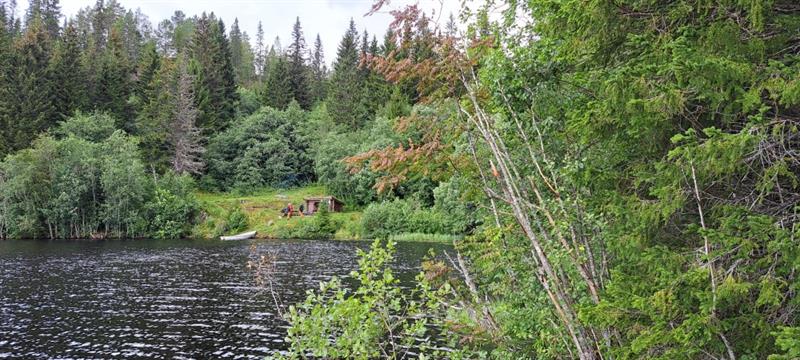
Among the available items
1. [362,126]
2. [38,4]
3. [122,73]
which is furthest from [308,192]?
[38,4]

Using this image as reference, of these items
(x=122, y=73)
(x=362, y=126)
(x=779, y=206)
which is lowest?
(x=779, y=206)

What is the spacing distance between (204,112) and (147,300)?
5474cm

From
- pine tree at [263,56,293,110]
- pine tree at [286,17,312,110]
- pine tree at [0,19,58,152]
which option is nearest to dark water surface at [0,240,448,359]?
pine tree at [0,19,58,152]

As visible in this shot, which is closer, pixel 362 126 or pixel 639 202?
pixel 639 202

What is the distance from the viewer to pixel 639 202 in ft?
16.4

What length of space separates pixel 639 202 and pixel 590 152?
1.42 meters

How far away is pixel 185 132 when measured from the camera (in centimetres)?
6706

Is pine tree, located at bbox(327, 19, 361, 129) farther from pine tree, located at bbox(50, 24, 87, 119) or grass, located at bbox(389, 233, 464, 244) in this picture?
pine tree, located at bbox(50, 24, 87, 119)

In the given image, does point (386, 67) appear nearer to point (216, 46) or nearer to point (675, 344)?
point (675, 344)

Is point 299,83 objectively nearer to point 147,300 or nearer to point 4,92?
point 4,92

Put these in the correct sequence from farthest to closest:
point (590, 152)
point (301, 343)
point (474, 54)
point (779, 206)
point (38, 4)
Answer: point (38, 4) → point (474, 54) → point (590, 152) → point (301, 343) → point (779, 206)

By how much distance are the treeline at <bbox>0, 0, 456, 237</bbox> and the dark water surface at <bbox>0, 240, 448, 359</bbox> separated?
1919 centimetres

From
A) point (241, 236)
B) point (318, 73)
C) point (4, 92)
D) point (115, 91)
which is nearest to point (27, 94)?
point (4, 92)

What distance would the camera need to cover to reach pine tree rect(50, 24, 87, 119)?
64.5 meters
